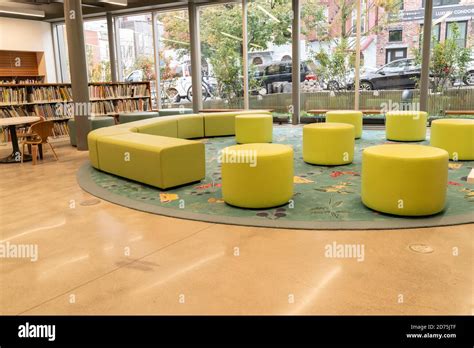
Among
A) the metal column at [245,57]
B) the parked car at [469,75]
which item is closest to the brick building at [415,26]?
the parked car at [469,75]

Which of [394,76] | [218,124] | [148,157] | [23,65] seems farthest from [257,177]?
[23,65]

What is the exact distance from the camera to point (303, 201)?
14.1 feet

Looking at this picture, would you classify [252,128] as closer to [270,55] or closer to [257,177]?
[257,177]

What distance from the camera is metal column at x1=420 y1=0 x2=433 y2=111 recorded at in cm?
922

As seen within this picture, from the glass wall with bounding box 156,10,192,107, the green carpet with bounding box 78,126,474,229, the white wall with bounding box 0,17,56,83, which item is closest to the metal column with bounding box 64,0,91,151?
the green carpet with bounding box 78,126,474,229

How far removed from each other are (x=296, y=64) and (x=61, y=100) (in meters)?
5.94

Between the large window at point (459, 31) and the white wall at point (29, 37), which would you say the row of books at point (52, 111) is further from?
the large window at point (459, 31)

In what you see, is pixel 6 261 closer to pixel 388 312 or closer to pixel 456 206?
pixel 388 312

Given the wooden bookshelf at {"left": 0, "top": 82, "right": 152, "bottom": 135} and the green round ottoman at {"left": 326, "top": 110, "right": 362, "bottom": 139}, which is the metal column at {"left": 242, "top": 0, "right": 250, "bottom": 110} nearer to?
the wooden bookshelf at {"left": 0, "top": 82, "right": 152, "bottom": 135}

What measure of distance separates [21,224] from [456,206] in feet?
13.8

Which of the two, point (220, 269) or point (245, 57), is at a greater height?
point (245, 57)

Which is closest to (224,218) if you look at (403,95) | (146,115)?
(146,115)

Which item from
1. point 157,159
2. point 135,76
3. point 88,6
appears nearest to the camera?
point 157,159

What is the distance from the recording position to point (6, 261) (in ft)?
10.5
